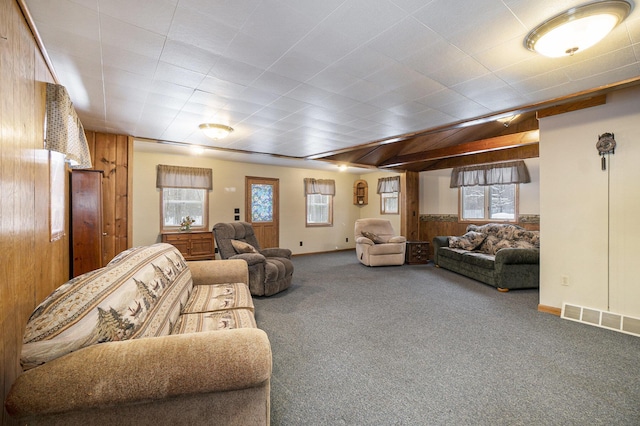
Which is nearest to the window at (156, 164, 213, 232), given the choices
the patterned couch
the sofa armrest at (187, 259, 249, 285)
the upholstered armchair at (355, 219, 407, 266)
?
the sofa armrest at (187, 259, 249, 285)

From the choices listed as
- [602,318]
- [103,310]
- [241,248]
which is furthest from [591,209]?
[103,310]

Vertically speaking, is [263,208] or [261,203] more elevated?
[261,203]

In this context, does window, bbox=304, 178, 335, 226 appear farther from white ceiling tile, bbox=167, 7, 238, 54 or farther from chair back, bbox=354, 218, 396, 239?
white ceiling tile, bbox=167, 7, 238, 54

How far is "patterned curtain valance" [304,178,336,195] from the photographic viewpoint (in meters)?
7.42

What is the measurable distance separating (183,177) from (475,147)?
568 centimetres

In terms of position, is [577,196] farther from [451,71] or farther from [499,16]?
[499,16]

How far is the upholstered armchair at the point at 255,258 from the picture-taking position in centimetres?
356

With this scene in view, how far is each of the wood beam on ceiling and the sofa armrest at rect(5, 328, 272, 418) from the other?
4.75 metres

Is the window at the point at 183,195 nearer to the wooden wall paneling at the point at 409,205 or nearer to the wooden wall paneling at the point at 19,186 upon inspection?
the wooden wall paneling at the point at 19,186

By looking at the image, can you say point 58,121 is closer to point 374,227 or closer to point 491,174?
point 374,227

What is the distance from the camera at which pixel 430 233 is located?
7.10 metres

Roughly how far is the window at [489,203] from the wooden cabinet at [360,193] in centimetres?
271

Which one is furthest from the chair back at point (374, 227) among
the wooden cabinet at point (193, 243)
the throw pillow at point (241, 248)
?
the wooden cabinet at point (193, 243)

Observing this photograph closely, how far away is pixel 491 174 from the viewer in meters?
5.81
